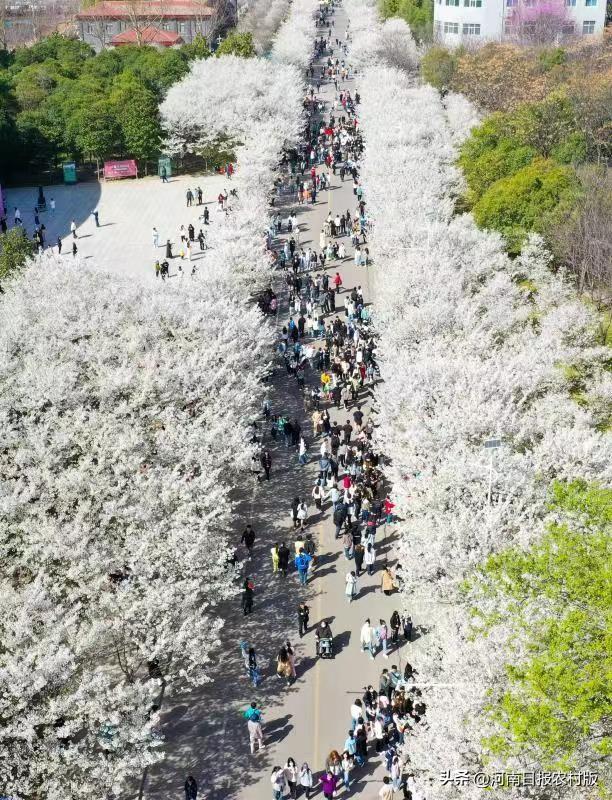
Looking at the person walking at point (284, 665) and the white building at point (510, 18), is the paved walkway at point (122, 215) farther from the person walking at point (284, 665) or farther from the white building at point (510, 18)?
the white building at point (510, 18)

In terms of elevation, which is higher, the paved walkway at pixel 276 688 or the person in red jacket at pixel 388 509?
the person in red jacket at pixel 388 509

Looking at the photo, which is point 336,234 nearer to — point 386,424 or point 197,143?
point 197,143

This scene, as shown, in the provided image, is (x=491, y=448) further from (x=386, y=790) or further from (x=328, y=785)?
(x=328, y=785)

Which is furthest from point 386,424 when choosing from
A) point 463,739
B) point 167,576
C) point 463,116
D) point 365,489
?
point 463,116

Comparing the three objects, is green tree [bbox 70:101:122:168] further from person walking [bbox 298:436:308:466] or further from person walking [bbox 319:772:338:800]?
person walking [bbox 319:772:338:800]

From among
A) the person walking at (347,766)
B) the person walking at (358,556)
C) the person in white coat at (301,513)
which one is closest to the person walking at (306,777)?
the person walking at (347,766)

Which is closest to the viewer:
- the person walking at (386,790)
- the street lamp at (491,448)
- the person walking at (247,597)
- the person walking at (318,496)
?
the person walking at (386,790)

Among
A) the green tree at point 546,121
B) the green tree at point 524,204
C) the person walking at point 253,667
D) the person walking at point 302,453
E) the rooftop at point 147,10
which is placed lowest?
the person walking at point 253,667

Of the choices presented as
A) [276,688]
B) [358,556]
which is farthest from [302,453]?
[276,688]
